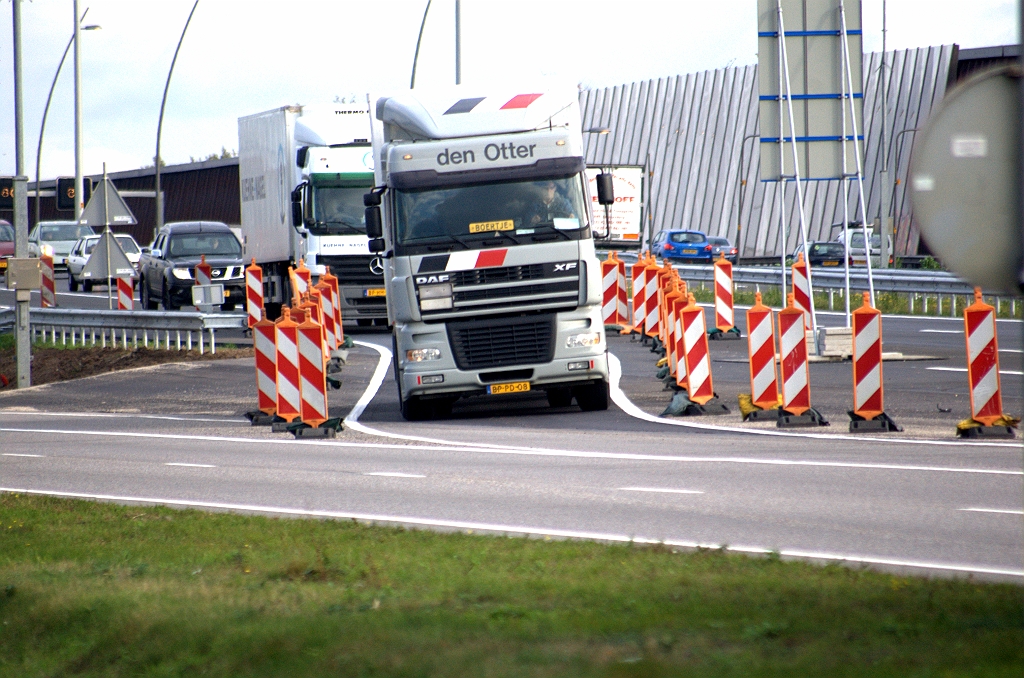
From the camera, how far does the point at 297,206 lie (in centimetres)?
2481

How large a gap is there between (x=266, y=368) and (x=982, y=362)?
754 centimetres

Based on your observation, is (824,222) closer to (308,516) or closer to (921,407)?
(921,407)

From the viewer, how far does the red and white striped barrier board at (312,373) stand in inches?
590

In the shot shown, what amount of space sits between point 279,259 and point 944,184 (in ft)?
82.5

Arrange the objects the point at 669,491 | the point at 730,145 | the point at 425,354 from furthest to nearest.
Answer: the point at 730,145
the point at 425,354
the point at 669,491

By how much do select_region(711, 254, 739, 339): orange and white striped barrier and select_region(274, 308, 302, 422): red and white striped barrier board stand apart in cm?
947

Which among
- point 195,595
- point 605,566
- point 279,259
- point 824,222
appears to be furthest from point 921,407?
point 824,222

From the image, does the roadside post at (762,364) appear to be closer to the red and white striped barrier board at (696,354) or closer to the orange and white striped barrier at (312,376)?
the red and white striped barrier board at (696,354)

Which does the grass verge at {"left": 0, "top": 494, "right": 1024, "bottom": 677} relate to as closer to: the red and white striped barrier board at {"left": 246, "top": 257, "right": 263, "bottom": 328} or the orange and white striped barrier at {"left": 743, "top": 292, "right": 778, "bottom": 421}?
the orange and white striped barrier at {"left": 743, "top": 292, "right": 778, "bottom": 421}

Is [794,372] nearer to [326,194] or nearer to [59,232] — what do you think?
[326,194]

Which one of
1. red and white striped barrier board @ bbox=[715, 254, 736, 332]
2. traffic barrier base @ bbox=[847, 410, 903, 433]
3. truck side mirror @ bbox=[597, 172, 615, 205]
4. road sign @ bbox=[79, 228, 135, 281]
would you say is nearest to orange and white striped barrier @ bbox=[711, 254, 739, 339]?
red and white striped barrier board @ bbox=[715, 254, 736, 332]

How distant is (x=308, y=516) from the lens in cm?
959

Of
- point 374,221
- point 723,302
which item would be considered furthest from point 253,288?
point 374,221

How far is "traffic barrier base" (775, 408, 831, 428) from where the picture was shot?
1429 cm
